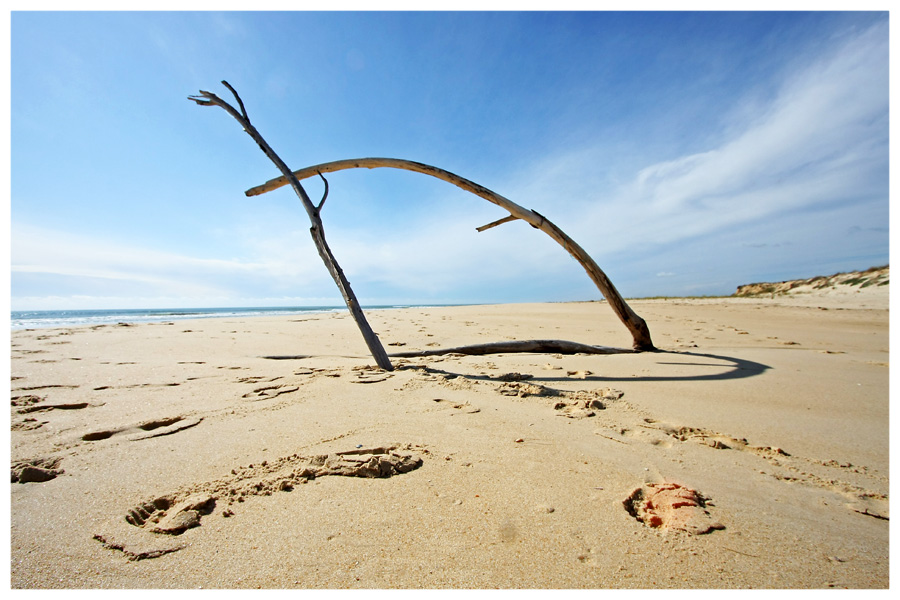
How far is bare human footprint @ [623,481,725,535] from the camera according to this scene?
3.67ft

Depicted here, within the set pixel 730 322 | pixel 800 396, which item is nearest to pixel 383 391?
pixel 800 396

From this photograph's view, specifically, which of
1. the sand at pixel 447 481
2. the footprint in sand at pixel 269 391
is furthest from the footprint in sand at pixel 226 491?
the footprint in sand at pixel 269 391

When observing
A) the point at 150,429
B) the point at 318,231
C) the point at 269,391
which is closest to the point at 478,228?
the point at 318,231

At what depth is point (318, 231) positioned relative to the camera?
13.2 feet

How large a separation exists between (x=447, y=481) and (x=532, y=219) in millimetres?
3851

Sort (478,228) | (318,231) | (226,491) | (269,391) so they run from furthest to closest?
(478,228) < (318,231) < (269,391) < (226,491)

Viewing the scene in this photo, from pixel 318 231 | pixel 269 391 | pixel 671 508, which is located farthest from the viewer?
pixel 318 231

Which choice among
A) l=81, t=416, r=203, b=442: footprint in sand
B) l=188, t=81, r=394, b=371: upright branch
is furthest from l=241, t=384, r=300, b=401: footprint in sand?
l=188, t=81, r=394, b=371: upright branch

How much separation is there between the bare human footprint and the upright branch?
7.84 feet

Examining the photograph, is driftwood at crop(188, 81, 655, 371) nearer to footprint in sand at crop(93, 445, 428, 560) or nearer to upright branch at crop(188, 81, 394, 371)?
upright branch at crop(188, 81, 394, 371)

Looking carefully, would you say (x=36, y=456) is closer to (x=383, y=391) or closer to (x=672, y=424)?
(x=383, y=391)

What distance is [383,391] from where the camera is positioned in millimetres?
2600

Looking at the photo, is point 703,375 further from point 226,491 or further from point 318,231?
point 318,231

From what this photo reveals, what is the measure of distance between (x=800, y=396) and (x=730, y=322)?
704 centimetres
